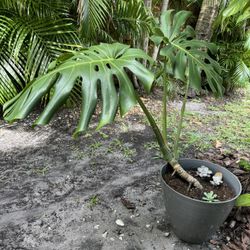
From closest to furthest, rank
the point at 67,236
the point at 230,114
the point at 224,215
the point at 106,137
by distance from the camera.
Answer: the point at 224,215 < the point at 67,236 < the point at 106,137 < the point at 230,114

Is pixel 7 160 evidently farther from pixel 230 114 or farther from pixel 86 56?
pixel 230 114

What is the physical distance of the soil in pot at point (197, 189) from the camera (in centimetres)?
150

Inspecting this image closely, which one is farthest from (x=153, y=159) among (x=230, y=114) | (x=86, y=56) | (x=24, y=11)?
(x=24, y=11)

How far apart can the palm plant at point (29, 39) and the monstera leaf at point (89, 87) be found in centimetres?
153

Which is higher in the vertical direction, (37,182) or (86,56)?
(86,56)

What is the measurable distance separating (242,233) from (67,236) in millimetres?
898

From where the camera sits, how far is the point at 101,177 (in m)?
2.04

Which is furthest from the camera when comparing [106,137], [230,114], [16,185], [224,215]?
[230,114]

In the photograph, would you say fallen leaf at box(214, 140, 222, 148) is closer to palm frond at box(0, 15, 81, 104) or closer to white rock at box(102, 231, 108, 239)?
white rock at box(102, 231, 108, 239)

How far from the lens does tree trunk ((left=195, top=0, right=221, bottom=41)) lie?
139 inches

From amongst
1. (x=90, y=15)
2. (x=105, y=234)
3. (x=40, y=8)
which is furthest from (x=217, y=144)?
(x=40, y=8)

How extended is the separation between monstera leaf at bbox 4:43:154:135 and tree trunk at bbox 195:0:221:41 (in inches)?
103

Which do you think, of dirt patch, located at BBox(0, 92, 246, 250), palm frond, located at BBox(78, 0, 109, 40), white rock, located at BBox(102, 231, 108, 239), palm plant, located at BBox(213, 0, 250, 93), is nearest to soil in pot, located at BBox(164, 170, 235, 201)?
dirt patch, located at BBox(0, 92, 246, 250)

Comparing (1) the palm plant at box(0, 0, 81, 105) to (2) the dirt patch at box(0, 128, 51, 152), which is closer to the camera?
(2) the dirt patch at box(0, 128, 51, 152)
